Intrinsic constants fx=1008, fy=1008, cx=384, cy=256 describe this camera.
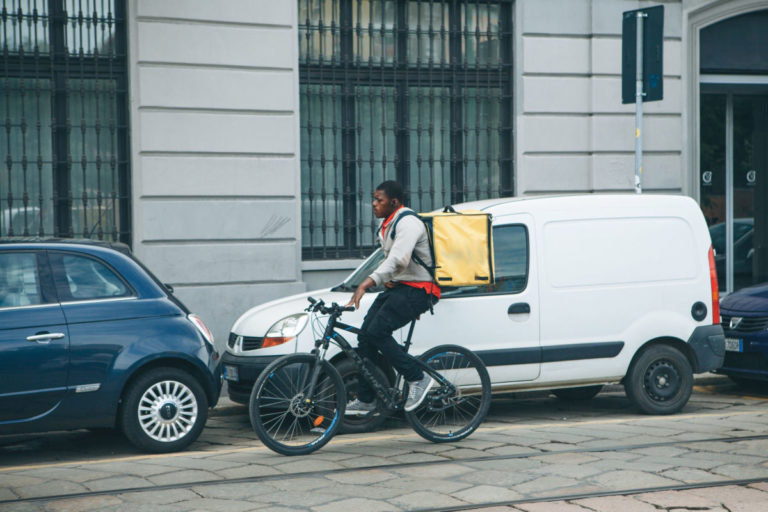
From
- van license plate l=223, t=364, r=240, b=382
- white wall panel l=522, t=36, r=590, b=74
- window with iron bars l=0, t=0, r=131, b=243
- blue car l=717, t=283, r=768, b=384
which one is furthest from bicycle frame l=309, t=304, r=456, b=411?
white wall panel l=522, t=36, r=590, b=74

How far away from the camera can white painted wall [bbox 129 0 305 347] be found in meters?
10.5

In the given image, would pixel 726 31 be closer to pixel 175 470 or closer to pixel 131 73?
pixel 131 73

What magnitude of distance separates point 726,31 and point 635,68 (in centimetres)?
416

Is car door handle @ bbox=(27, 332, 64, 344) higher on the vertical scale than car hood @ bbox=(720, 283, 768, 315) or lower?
higher

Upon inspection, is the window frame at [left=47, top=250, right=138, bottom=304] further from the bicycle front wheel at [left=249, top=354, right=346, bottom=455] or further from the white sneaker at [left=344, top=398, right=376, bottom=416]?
the white sneaker at [left=344, top=398, right=376, bottom=416]

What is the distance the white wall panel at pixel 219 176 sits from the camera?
10.5m

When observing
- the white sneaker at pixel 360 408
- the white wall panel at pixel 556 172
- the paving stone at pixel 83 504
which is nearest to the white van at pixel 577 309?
the white sneaker at pixel 360 408

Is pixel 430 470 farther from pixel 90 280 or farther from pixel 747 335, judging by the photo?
pixel 747 335

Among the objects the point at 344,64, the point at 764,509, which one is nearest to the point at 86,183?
the point at 344,64

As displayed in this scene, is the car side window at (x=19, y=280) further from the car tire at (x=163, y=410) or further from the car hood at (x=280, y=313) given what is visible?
the car hood at (x=280, y=313)

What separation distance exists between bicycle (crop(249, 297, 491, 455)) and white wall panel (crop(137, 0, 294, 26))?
475 centimetres

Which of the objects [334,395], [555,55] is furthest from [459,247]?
[555,55]

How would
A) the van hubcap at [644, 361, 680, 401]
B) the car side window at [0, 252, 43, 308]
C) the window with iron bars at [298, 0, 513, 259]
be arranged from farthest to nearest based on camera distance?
the window with iron bars at [298, 0, 513, 259] → the van hubcap at [644, 361, 680, 401] → the car side window at [0, 252, 43, 308]

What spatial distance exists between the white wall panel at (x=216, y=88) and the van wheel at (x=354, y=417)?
14.7 ft
